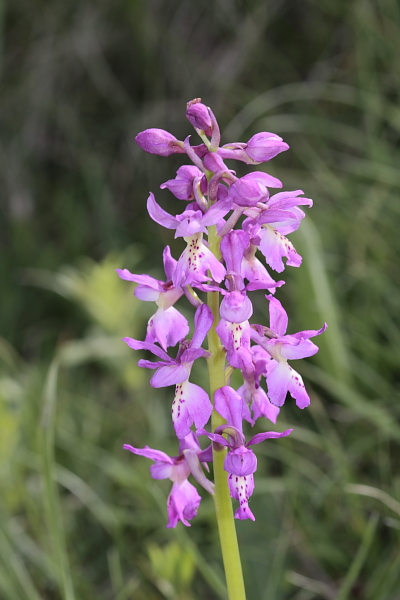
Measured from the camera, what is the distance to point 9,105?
14.0 ft

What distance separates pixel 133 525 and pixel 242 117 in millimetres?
2346

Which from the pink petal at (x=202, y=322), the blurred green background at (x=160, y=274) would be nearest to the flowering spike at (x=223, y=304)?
the pink petal at (x=202, y=322)

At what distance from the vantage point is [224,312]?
993 mm

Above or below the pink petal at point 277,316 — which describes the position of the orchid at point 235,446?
below

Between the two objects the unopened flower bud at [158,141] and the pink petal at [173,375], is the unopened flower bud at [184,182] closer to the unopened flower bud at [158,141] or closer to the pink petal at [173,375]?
the unopened flower bud at [158,141]

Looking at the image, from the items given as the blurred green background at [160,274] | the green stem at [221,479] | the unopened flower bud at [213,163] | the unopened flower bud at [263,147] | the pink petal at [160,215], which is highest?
the unopened flower bud at [263,147]

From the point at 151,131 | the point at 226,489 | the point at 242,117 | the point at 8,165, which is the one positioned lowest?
the point at 8,165

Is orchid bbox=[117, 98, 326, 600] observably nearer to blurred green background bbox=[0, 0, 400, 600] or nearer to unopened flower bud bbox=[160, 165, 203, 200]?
unopened flower bud bbox=[160, 165, 203, 200]

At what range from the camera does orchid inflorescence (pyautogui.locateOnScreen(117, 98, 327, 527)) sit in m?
1.01

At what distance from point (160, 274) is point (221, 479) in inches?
101

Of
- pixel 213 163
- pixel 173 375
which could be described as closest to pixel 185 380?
pixel 173 375

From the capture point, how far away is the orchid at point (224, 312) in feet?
3.33

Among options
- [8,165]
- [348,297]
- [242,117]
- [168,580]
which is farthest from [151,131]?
[8,165]

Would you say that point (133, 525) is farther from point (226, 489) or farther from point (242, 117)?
point (242, 117)
